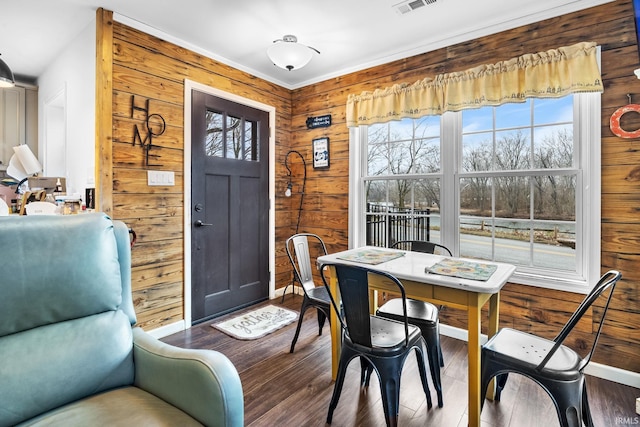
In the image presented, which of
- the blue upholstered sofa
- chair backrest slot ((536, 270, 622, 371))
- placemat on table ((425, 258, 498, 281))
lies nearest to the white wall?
the blue upholstered sofa

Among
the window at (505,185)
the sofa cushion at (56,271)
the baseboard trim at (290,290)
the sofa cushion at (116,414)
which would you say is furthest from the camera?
the baseboard trim at (290,290)

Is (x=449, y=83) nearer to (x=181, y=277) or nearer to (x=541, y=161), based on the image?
(x=541, y=161)

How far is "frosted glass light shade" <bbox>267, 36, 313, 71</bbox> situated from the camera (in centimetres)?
238

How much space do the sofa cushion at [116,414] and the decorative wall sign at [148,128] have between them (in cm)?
196

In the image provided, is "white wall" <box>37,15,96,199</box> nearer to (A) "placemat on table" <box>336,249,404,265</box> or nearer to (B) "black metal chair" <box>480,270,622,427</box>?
(A) "placemat on table" <box>336,249,404,265</box>

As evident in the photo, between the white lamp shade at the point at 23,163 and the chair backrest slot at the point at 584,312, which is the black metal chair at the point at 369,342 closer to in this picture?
the chair backrest slot at the point at 584,312

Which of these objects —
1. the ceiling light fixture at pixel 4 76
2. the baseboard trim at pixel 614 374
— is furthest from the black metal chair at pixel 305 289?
the ceiling light fixture at pixel 4 76

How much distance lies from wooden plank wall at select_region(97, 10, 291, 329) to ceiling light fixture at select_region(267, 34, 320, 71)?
3.14ft

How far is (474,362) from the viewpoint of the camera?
1.59 m

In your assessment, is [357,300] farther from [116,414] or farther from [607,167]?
[607,167]

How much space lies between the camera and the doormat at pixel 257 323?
2803 millimetres

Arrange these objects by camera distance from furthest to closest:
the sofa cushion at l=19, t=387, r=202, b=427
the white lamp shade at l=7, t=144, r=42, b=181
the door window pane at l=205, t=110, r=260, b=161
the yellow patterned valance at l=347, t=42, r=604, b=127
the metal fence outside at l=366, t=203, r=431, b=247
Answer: the white lamp shade at l=7, t=144, r=42, b=181 → the door window pane at l=205, t=110, r=260, b=161 → the metal fence outside at l=366, t=203, r=431, b=247 → the yellow patterned valance at l=347, t=42, r=604, b=127 → the sofa cushion at l=19, t=387, r=202, b=427

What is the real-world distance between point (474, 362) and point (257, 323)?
2.00m

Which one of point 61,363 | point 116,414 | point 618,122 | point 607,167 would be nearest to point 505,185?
point 607,167
